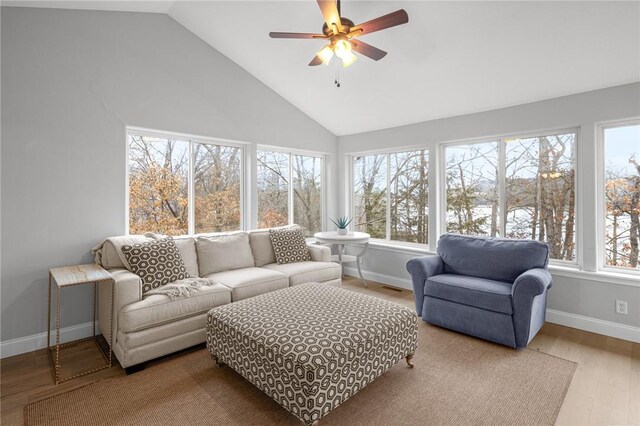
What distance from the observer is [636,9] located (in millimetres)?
2201

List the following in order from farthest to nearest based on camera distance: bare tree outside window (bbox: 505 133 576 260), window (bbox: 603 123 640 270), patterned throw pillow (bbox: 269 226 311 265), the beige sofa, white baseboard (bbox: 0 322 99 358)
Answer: patterned throw pillow (bbox: 269 226 311 265) → bare tree outside window (bbox: 505 133 576 260) → window (bbox: 603 123 640 270) → white baseboard (bbox: 0 322 99 358) → the beige sofa

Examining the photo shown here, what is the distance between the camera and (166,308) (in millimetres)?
2455

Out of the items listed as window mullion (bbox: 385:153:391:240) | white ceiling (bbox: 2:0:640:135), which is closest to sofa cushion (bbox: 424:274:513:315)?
window mullion (bbox: 385:153:391:240)

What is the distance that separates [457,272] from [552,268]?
935mm

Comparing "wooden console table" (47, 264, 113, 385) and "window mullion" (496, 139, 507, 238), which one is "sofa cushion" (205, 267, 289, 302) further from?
"window mullion" (496, 139, 507, 238)

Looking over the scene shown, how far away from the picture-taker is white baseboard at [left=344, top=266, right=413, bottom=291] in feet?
14.5

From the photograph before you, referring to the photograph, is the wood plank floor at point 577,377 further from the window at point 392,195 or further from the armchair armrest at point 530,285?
the window at point 392,195

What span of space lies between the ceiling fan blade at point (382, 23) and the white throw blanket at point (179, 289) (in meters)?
2.37

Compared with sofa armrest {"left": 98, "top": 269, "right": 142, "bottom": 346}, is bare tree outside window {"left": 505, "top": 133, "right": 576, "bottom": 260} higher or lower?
higher

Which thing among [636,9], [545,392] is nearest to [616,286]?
[545,392]

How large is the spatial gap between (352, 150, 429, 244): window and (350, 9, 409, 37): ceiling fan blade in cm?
249

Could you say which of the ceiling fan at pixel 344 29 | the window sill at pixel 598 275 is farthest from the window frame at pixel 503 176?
the ceiling fan at pixel 344 29

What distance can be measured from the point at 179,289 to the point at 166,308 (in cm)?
18

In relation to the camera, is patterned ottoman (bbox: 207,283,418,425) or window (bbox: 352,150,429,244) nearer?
patterned ottoman (bbox: 207,283,418,425)
